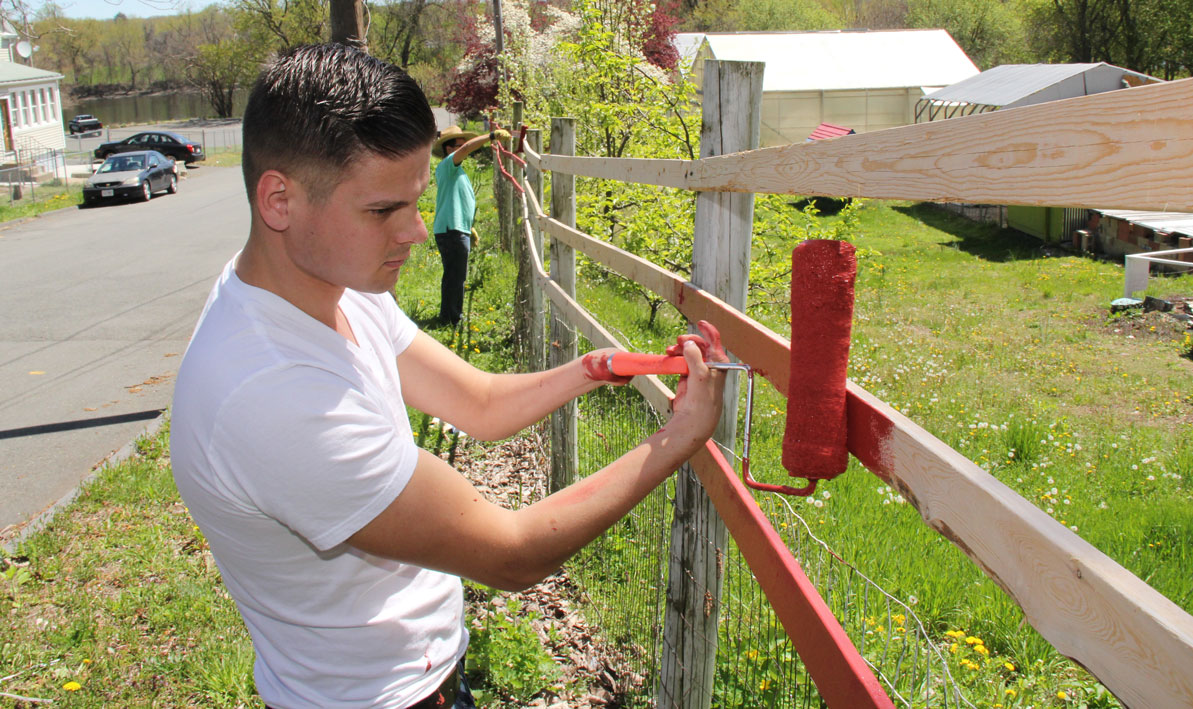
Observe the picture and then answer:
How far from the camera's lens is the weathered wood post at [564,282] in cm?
429

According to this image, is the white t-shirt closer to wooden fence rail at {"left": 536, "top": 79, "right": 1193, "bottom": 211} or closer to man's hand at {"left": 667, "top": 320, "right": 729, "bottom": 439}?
man's hand at {"left": 667, "top": 320, "right": 729, "bottom": 439}

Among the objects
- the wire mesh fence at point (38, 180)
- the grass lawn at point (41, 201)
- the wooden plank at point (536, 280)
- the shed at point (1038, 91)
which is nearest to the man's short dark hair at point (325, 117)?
the wooden plank at point (536, 280)

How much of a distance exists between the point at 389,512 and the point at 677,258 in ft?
20.6

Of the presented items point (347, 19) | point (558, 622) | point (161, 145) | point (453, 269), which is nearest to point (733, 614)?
point (558, 622)

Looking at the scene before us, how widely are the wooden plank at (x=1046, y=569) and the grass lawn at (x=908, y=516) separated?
6.72 ft

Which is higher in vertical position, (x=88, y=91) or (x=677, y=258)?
(x=88, y=91)

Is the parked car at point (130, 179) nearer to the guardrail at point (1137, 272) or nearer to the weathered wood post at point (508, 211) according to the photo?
the weathered wood post at point (508, 211)

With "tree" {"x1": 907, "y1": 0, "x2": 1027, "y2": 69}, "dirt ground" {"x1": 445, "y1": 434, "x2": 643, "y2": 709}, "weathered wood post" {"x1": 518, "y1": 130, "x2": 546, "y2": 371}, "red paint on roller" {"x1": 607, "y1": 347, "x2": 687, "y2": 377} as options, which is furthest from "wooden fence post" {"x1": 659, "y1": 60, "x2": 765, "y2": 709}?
"tree" {"x1": 907, "y1": 0, "x2": 1027, "y2": 69}

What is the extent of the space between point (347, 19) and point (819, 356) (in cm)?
773

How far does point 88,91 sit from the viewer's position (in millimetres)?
96250

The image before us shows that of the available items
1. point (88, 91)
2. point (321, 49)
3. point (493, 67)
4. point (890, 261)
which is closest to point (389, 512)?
point (321, 49)

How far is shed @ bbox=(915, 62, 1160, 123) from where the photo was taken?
62.4ft

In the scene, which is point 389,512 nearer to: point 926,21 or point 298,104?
point 298,104

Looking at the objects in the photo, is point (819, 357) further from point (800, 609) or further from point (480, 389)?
point (480, 389)
